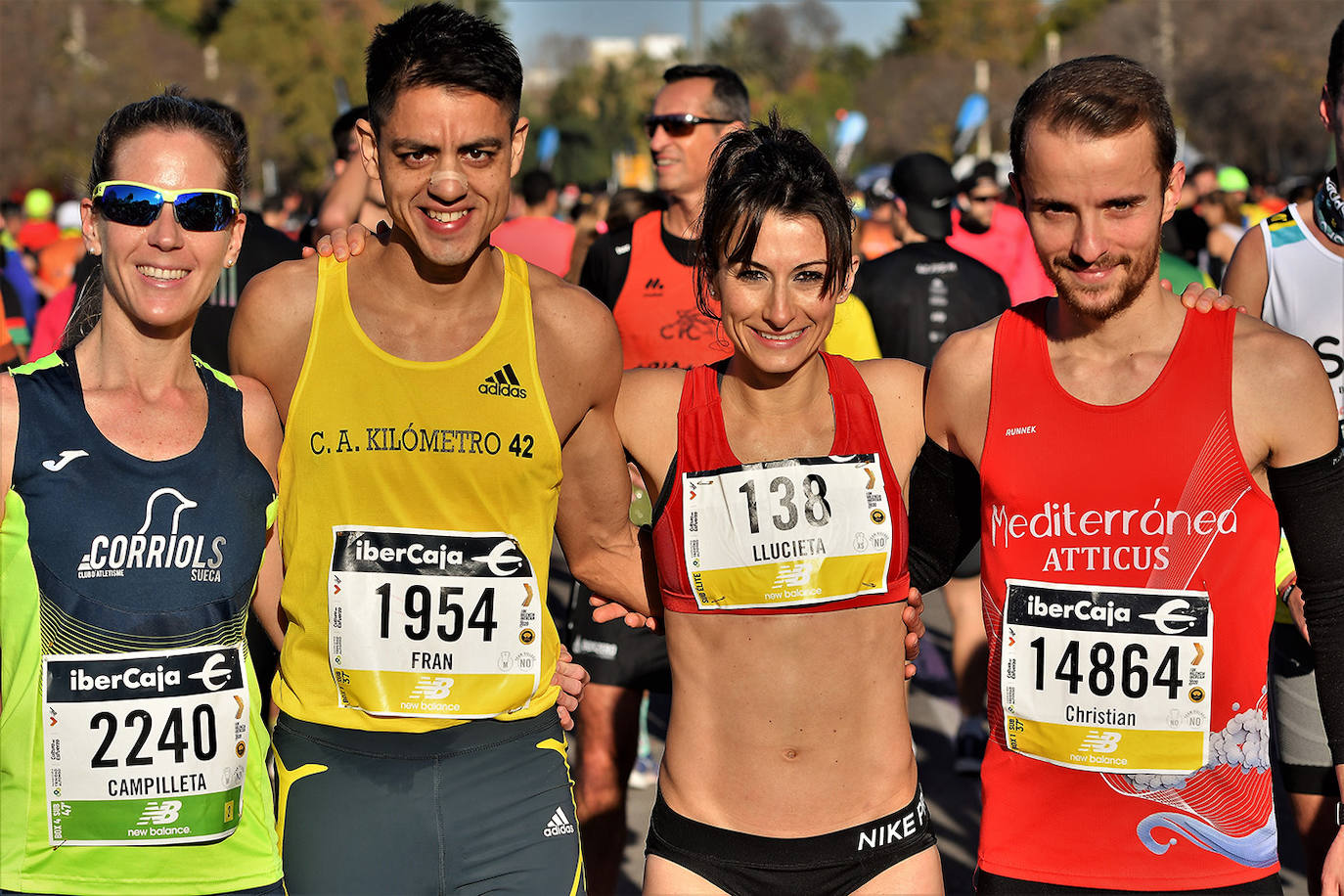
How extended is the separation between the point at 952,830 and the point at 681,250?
2.50 metres

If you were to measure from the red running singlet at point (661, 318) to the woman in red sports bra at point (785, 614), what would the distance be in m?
1.90

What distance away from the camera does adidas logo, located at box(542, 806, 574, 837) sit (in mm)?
3288

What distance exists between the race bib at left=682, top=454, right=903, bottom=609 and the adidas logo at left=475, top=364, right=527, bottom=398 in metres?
0.46

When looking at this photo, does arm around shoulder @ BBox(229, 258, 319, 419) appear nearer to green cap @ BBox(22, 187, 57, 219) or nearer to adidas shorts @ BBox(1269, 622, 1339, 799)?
adidas shorts @ BBox(1269, 622, 1339, 799)

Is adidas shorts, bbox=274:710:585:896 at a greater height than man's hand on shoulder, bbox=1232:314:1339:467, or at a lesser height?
lesser

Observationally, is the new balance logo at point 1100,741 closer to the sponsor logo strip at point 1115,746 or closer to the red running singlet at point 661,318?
the sponsor logo strip at point 1115,746

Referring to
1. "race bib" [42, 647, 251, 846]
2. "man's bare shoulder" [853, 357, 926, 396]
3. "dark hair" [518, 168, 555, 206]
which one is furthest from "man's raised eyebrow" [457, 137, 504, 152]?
"dark hair" [518, 168, 555, 206]

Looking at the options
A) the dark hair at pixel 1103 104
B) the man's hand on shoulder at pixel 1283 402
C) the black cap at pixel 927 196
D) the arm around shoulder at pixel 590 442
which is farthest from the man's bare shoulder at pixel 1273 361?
the black cap at pixel 927 196

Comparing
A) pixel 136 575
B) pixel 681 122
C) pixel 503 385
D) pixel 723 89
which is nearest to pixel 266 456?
pixel 136 575

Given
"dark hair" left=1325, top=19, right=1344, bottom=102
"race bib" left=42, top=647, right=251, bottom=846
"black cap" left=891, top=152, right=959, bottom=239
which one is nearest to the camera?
"race bib" left=42, top=647, right=251, bottom=846

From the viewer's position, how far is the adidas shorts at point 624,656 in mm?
5020

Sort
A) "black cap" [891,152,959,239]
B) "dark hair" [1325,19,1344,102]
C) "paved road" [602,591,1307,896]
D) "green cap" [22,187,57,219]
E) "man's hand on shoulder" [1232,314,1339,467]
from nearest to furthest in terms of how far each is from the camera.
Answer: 1. "man's hand on shoulder" [1232,314,1339,467]
2. "dark hair" [1325,19,1344,102]
3. "paved road" [602,591,1307,896]
4. "black cap" [891,152,959,239]
5. "green cap" [22,187,57,219]

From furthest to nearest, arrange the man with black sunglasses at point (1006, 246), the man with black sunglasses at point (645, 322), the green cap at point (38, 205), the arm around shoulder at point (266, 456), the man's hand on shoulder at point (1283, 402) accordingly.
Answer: the green cap at point (38, 205) < the man with black sunglasses at point (1006, 246) < the man with black sunglasses at point (645, 322) < the arm around shoulder at point (266, 456) < the man's hand on shoulder at point (1283, 402)

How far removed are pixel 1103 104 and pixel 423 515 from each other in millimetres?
1620
